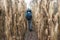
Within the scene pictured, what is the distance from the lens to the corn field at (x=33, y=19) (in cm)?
198

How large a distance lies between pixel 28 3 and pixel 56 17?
1.43ft

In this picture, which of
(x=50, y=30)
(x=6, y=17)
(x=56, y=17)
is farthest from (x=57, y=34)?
(x=6, y=17)

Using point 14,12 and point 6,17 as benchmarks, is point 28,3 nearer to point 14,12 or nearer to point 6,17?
point 14,12

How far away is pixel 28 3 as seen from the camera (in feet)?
6.79

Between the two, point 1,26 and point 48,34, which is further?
point 1,26

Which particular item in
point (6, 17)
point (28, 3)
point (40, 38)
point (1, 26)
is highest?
point (28, 3)

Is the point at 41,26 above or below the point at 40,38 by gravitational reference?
above

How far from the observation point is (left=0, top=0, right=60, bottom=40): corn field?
198 cm

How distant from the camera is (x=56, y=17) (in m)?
1.95

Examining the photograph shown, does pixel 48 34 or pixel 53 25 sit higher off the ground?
pixel 53 25

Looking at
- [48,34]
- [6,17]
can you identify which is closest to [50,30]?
[48,34]

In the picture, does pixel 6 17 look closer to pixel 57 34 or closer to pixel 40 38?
pixel 40 38

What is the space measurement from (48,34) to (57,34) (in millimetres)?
122

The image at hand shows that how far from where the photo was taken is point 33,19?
2.06 meters
